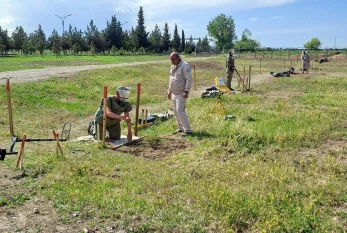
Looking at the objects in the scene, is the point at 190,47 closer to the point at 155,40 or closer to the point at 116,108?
the point at 155,40

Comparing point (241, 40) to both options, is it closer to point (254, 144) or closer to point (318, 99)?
point (318, 99)

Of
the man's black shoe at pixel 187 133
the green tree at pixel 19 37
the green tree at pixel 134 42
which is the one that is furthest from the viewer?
the green tree at pixel 134 42

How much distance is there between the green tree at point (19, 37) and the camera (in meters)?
66.1

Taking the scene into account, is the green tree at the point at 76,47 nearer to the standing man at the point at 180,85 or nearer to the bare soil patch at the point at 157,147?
the standing man at the point at 180,85

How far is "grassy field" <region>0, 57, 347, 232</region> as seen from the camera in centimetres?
452

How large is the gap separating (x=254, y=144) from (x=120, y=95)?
3021 millimetres

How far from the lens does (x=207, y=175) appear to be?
6.09 meters

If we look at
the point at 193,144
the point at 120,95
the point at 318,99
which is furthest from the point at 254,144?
the point at 318,99

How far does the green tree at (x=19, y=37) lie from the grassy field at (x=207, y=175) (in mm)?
59955

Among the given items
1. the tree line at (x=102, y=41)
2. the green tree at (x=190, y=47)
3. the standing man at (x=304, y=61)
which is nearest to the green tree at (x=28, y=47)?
the tree line at (x=102, y=41)

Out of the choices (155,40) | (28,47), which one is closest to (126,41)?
(155,40)

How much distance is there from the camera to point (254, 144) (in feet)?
25.9

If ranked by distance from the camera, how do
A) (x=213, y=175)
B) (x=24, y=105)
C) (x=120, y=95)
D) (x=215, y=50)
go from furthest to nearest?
1. (x=215, y=50)
2. (x=24, y=105)
3. (x=120, y=95)
4. (x=213, y=175)

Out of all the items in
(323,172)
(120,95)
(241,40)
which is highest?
(241,40)
